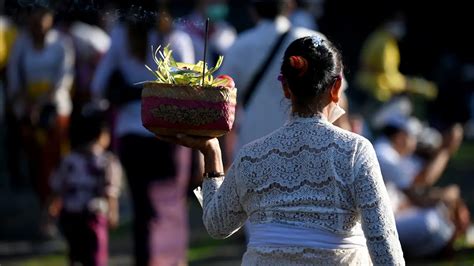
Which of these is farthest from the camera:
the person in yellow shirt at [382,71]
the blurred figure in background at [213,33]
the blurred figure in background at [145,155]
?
the person in yellow shirt at [382,71]

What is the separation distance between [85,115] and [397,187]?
8.39 ft

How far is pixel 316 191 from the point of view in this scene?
14.7 feet

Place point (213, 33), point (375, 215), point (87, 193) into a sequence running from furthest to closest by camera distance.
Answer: point (213, 33)
point (87, 193)
point (375, 215)

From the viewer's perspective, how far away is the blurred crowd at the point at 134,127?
305 inches

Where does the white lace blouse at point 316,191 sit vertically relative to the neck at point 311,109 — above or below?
below

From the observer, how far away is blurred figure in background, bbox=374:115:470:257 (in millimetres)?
10164

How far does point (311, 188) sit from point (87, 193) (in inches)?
168

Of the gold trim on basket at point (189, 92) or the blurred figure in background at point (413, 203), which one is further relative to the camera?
the blurred figure in background at point (413, 203)

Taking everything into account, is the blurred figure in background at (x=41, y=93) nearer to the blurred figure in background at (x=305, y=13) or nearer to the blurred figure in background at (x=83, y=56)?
the blurred figure in background at (x=83, y=56)

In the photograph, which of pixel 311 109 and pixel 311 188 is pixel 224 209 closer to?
pixel 311 188

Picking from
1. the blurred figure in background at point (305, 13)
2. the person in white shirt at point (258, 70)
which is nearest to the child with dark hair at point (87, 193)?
the person in white shirt at point (258, 70)

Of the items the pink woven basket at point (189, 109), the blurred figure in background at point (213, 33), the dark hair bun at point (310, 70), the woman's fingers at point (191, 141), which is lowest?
the blurred figure in background at point (213, 33)

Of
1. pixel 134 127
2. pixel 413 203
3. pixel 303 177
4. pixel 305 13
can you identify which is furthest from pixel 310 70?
pixel 305 13

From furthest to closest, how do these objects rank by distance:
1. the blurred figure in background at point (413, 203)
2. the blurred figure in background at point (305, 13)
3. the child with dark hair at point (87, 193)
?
the blurred figure in background at point (305, 13)
the blurred figure in background at point (413, 203)
the child with dark hair at point (87, 193)
